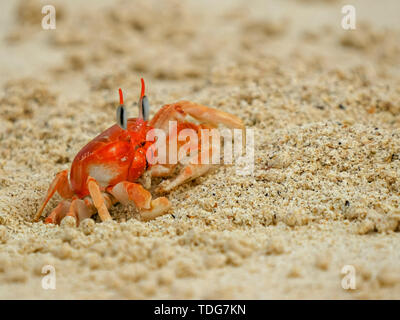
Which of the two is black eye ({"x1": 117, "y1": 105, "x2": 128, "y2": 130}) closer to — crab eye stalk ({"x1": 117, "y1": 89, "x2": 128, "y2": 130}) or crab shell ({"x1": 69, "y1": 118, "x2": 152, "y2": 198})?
crab eye stalk ({"x1": 117, "y1": 89, "x2": 128, "y2": 130})

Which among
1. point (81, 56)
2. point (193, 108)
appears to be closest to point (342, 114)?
point (193, 108)

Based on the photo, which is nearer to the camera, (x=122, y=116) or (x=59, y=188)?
(x=122, y=116)

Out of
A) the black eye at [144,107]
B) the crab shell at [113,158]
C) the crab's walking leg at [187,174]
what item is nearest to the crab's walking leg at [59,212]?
the crab shell at [113,158]

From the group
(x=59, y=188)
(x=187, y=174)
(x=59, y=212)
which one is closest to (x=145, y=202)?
(x=187, y=174)

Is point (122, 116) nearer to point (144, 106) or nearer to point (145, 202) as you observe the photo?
point (144, 106)

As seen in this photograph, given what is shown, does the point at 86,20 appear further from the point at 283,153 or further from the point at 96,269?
the point at 96,269

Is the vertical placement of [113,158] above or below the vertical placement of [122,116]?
below

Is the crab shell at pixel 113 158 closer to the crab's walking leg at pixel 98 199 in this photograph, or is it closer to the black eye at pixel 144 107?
the black eye at pixel 144 107

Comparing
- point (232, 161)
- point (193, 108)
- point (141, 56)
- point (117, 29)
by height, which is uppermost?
point (117, 29)
